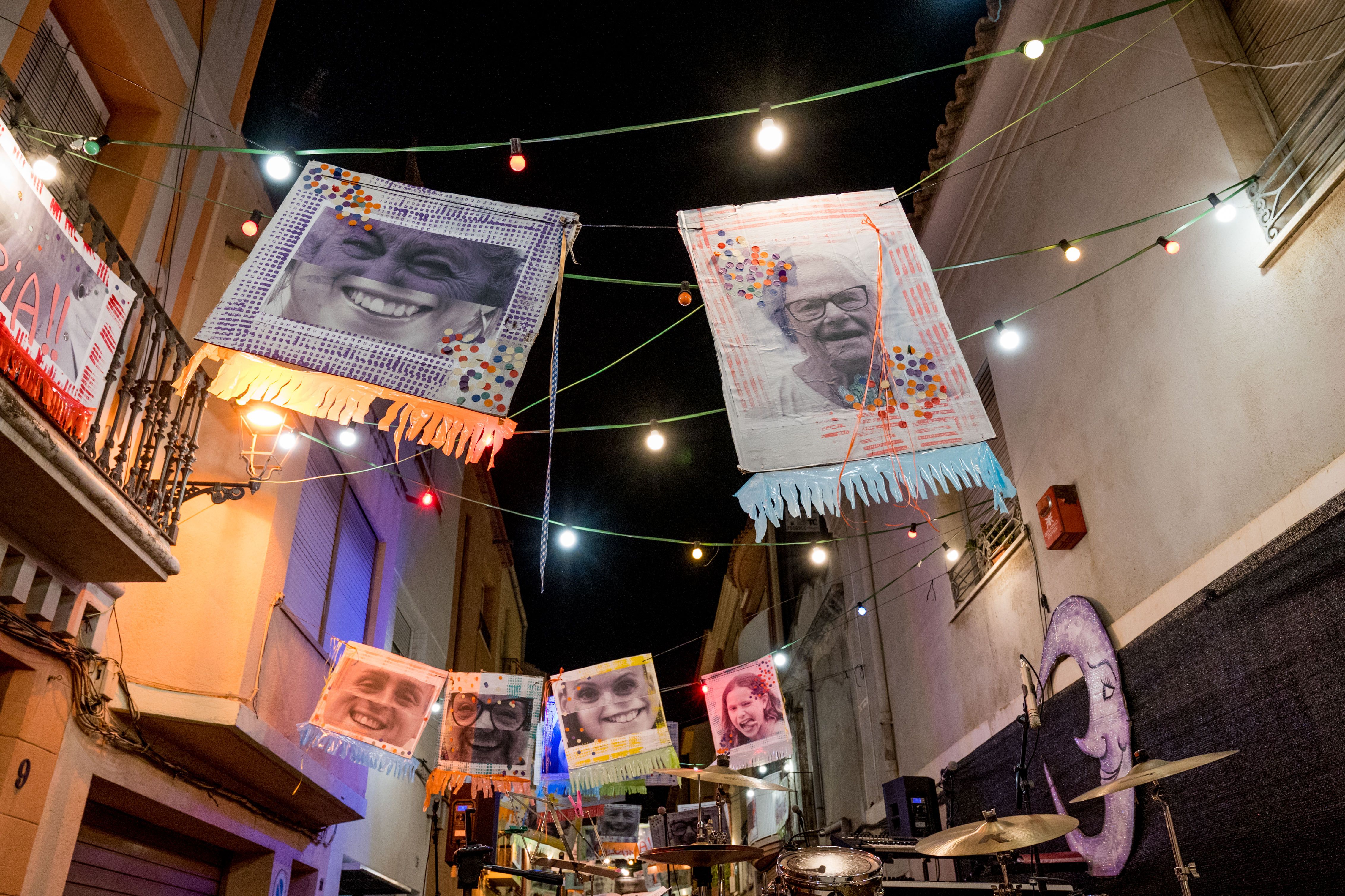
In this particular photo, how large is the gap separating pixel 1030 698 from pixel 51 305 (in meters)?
7.16

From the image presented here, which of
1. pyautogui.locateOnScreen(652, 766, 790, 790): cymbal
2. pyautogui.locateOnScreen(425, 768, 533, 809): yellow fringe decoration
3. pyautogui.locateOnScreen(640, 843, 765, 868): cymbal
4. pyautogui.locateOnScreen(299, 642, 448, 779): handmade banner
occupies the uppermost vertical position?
pyautogui.locateOnScreen(299, 642, 448, 779): handmade banner

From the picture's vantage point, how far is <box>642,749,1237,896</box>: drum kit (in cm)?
465

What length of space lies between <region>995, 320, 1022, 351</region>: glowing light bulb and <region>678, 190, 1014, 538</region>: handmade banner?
5.79 ft

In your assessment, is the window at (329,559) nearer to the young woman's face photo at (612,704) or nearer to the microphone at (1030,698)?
the young woman's face photo at (612,704)

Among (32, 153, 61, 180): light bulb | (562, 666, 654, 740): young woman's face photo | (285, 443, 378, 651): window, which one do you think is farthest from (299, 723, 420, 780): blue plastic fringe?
(32, 153, 61, 180): light bulb

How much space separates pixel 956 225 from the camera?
397 inches

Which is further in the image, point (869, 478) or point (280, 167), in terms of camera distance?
point (280, 167)

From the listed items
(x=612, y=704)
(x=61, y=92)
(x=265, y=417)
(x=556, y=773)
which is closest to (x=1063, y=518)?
(x=612, y=704)

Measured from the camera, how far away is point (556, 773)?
1318cm

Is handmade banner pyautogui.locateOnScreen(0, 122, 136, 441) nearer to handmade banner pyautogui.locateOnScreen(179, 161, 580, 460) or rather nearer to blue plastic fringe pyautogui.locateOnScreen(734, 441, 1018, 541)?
handmade banner pyautogui.locateOnScreen(179, 161, 580, 460)

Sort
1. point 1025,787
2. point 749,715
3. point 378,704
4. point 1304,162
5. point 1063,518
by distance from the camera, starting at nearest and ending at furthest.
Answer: point 1304,162 → point 1025,787 → point 1063,518 → point 378,704 → point 749,715

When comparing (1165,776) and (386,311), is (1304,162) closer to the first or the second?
(1165,776)

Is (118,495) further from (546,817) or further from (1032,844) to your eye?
(546,817)

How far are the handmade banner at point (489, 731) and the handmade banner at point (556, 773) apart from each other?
23cm
